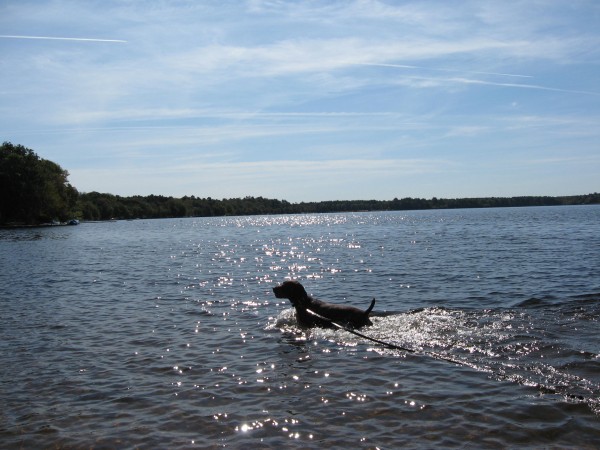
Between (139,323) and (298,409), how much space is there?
7.82 meters

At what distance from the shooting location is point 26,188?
9156 centimetres

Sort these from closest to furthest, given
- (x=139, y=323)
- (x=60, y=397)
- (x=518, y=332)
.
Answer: (x=60, y=397), (x=518, y=332), (x=139, y=323)

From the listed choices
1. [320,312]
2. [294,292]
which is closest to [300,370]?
[320,312]

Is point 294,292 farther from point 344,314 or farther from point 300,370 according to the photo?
point 300,370

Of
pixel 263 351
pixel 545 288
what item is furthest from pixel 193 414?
pixel 545 288

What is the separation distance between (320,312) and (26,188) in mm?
93289

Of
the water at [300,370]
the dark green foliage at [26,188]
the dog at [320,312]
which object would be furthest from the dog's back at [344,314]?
the dark green foliage at [26,188]

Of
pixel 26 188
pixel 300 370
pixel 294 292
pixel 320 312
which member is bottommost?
pixel 300 370

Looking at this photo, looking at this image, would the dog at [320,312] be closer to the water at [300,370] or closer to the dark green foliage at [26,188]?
the water at [300,370]

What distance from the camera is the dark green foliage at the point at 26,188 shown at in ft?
302

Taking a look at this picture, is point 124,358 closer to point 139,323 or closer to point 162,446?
point 139,323

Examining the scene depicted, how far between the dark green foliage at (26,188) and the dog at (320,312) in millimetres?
92195

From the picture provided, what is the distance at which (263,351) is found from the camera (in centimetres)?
1122

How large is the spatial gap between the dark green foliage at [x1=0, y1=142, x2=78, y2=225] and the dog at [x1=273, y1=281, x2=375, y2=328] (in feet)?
302
